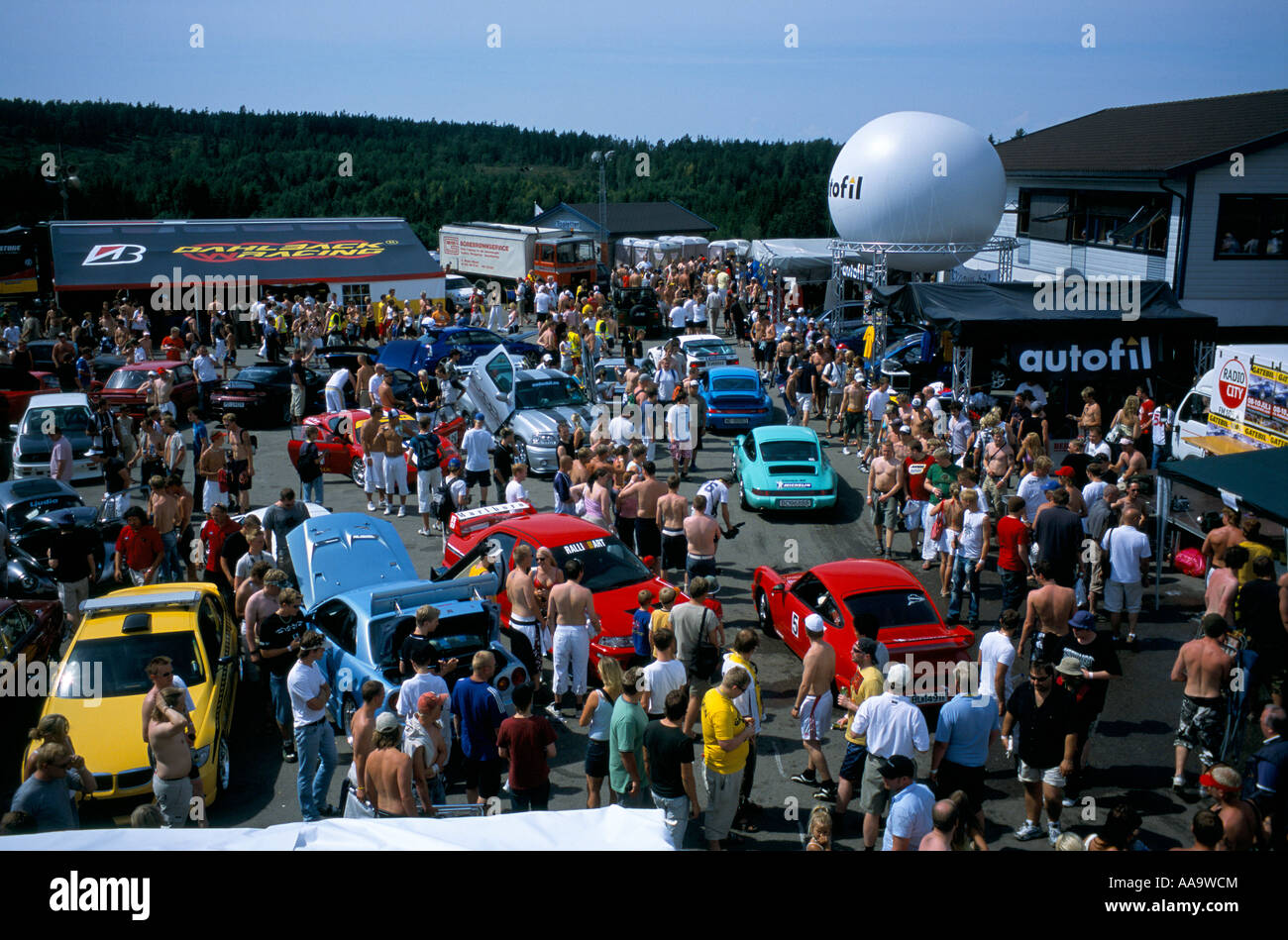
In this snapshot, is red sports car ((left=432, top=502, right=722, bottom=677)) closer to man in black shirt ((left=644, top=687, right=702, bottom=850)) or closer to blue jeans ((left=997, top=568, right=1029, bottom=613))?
man in black shirt ((left=644, top=687, right=702, bottom=850))

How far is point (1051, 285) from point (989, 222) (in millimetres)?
7752

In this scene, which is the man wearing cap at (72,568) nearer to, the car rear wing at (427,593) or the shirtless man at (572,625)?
the car rear wing at (427,593)

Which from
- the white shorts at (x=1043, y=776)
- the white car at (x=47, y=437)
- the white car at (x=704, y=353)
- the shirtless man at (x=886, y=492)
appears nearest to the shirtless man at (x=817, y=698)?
the white shorts at (x=1043, y=776)

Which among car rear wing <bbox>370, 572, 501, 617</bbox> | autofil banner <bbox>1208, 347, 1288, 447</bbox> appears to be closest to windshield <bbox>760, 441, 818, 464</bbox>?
autofil banner <bbox>1208, 347, 1288, 447</bbox>

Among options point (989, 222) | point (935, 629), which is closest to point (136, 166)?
point (989, 222)

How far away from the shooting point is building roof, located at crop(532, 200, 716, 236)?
57609 mm

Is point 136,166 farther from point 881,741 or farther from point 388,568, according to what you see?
point 881,741

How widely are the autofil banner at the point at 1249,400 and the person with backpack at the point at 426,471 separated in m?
12.4

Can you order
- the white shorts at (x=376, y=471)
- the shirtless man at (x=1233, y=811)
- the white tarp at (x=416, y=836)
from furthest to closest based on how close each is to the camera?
the white shorts at (x=376, y=471) < the shirtless man at (x=1233, y=811) < the white tarp at (x=416, y=836)

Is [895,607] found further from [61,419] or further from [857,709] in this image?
[61,419]

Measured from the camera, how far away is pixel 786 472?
16781mm

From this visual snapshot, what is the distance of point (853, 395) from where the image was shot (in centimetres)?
2038

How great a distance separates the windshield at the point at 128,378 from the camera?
75.6 feet
